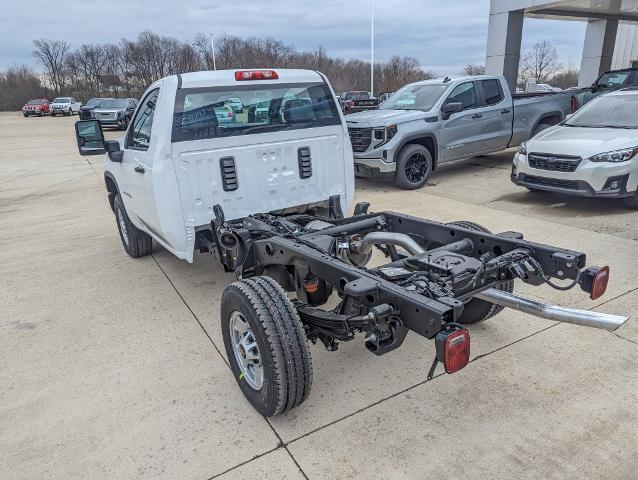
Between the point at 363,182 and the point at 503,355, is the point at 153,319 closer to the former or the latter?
the point at 503,355

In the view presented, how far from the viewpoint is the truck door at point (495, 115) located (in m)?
9.64

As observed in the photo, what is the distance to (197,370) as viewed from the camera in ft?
11.1

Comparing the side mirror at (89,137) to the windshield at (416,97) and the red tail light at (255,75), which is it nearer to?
the red tail light at (255,75)

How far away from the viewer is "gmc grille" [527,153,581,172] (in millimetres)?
6597

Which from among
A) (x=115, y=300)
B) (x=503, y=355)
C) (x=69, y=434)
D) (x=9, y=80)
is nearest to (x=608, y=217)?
(x=503, y=355)

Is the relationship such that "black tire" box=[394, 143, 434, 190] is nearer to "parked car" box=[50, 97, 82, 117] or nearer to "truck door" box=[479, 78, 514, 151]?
"truck door" box=[479, 78, 514, 151]

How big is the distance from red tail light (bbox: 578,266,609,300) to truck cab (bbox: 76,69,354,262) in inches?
99.4

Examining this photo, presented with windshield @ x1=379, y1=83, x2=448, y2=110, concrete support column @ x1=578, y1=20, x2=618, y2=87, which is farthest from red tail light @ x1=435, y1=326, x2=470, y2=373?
concrete support column @ x1=578, y1=20, x2=618, y2=87

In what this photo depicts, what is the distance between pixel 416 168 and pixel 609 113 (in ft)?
10.4

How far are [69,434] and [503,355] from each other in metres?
2.86

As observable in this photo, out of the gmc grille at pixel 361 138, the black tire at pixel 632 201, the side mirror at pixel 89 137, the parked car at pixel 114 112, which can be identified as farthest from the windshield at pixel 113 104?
the black tire at pixel 632 201

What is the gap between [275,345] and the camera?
2.53 m

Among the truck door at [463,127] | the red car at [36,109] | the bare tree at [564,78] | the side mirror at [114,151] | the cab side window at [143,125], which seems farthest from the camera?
the bare tree at [564,78]

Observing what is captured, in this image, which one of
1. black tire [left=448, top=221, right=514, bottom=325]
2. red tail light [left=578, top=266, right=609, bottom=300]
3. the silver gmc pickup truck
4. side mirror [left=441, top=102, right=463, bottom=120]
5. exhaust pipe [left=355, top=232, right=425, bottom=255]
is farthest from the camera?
side mirror [left=441, top=102, right=463, bottom=120]
